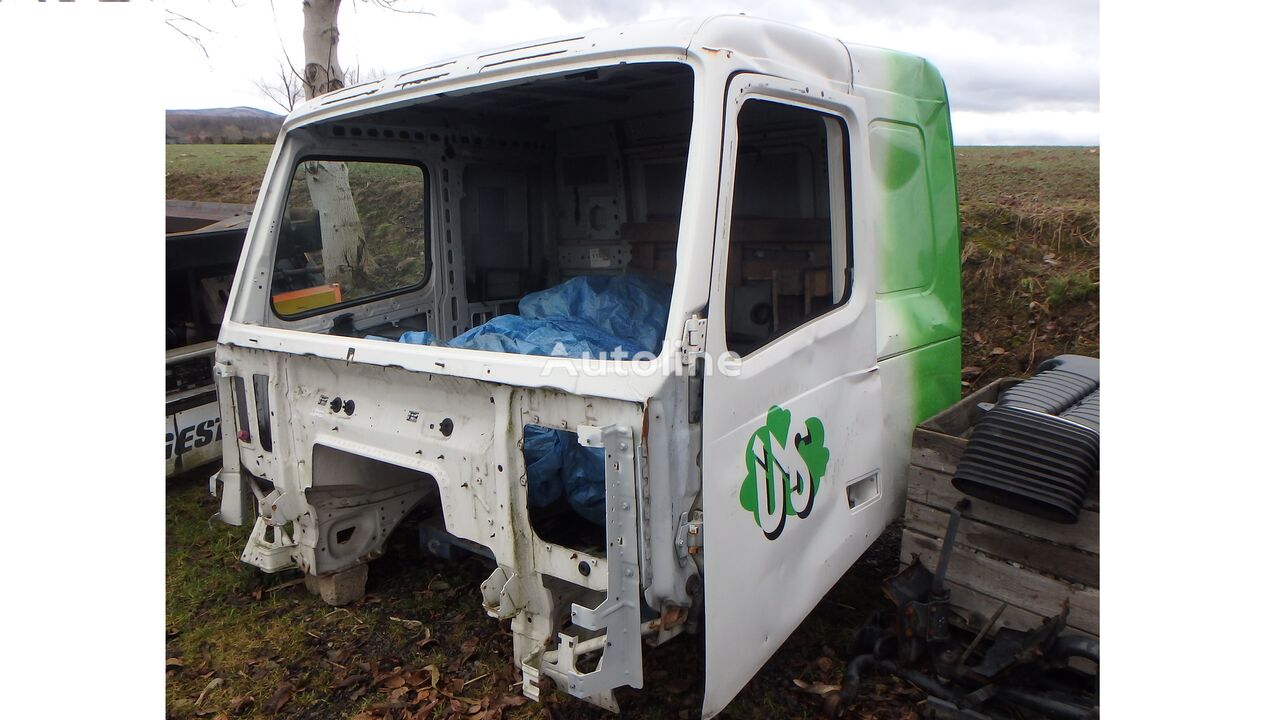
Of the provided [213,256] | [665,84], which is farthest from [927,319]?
[213,256]

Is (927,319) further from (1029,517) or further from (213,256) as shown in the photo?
(213,256)

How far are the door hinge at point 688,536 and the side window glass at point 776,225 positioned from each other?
139 cm

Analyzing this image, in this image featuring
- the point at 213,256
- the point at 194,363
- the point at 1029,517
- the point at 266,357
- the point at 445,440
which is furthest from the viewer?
the point at 213,256

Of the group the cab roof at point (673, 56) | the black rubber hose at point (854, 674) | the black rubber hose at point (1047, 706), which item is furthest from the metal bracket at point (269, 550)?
the black rubber hose at point (1047, 706)

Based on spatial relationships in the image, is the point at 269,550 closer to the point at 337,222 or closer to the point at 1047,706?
the point at 337,222

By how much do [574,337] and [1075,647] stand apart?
230 cm

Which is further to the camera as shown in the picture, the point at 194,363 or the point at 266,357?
the point at 194,363

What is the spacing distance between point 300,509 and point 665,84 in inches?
101

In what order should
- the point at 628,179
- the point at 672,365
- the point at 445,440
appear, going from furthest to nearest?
the point at 628,179 < the point at 445,440 < the point at 672,365

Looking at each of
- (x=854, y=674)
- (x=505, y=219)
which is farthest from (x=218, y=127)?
(x=854, y=674)

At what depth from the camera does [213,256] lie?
5.76 meters

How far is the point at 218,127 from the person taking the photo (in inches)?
778

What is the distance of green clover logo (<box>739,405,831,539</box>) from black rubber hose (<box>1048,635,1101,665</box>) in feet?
3.38

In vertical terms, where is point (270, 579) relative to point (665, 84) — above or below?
below
